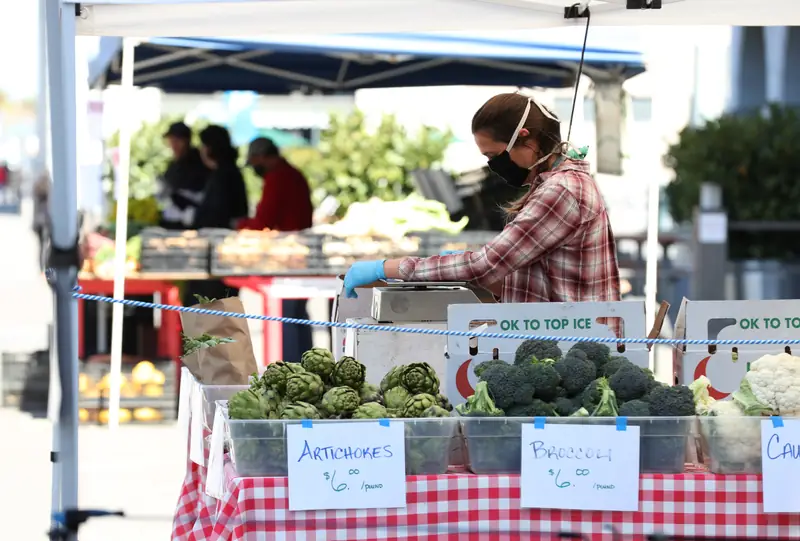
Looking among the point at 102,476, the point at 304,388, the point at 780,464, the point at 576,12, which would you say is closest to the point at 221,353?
the point at 304,388

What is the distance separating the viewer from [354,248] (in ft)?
26.9

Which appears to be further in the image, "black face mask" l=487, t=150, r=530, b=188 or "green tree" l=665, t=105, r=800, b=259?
"green tree" l=665, t=105, r=800, b=259

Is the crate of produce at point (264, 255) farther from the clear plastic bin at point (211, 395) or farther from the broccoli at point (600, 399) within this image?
the broccoli at point (600, 399)

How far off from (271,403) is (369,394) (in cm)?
28

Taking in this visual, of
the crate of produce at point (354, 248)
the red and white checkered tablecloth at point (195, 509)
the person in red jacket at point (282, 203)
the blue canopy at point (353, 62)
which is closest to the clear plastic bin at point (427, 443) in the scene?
the red and white checkered tablecloth at point (195, 509)

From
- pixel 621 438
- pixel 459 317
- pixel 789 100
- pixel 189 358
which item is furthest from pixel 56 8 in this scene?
pixel 789 100

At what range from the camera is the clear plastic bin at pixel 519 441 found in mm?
2803

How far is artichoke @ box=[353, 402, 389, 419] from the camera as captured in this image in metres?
2.79

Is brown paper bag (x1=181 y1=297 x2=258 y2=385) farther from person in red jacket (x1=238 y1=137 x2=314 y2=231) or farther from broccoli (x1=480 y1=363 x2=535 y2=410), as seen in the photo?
person in red jacket (x1=238 y1=137 x2=314 y2=231)

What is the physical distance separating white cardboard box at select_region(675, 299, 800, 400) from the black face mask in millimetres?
735

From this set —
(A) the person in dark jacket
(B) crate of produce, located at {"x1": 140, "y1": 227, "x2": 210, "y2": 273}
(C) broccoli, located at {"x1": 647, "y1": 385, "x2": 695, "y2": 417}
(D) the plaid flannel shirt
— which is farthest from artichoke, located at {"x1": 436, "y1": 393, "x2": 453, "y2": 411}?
(A) the person in dark jacket

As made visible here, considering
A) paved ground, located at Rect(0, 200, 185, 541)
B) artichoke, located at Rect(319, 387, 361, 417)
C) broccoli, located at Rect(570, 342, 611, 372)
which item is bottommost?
paved ground, located at Rect(0, 200, 185, 541)

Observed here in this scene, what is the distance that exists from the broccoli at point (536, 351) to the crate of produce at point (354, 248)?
5110 mm

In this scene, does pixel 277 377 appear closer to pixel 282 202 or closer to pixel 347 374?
pixel 347 374
